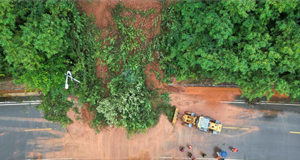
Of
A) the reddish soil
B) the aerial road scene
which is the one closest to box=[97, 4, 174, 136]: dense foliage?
the aerial road scene

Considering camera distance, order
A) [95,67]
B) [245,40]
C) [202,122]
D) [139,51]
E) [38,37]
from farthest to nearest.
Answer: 1. [202,122]
2. [95,67]
3. [139,51]
4. [245,40]
5. [38,37]

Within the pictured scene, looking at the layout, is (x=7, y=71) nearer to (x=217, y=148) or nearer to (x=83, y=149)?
(x=83, y=149)

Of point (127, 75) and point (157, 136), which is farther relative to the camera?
point (157, 136)

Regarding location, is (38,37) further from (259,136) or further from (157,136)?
(259,136)

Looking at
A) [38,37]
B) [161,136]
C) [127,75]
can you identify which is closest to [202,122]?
[161,136]

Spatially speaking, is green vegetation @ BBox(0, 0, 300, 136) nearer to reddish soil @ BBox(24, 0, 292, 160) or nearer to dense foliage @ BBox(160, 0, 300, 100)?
dense foliage @ BBox(160, 0, 300, 100)

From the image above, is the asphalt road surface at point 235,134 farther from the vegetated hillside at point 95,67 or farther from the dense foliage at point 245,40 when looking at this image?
the dense foliage at point 245,40
